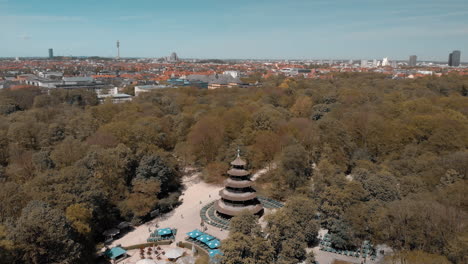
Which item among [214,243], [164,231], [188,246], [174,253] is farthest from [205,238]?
[164,231]

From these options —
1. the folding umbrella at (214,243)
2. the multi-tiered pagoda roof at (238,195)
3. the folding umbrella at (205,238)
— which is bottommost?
the folding umbrella at (214,243)

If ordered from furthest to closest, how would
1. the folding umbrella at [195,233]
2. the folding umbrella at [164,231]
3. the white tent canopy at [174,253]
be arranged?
the folding umbrella at [164,231] → the folding umbrella at [195,233] → the white tent canopy at [174,253]

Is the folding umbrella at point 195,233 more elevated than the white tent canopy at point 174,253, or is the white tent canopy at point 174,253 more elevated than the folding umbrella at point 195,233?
the folding umbrella at point 195,233

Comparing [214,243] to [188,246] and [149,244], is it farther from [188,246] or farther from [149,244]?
[149,244]

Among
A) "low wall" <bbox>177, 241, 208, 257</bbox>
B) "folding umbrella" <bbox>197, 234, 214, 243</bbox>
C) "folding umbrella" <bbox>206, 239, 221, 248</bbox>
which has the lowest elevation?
"low wall" <bbox>177, 241, 208, 257</bbox>

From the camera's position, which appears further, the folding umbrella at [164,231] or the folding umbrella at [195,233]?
the folding umbrella at [164,231]

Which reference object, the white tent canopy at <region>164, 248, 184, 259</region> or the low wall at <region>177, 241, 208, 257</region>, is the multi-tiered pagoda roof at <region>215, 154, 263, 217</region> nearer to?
the low wall at <region>177, 241, 208, 257</region>

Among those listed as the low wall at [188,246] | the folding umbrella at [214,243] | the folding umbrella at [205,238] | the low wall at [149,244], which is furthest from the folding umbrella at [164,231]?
the folding umbrella at [214,243]

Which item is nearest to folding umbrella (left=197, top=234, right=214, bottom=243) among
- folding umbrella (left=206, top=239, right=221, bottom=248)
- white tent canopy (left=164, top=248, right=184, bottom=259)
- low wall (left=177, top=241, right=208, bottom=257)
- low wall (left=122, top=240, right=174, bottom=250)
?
folding umbrella (left=206, top=239, right=221, bottom=248)

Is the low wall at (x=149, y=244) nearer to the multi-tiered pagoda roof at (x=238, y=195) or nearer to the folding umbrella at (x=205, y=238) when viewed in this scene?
the folding umbrella at (x=205, y=238)

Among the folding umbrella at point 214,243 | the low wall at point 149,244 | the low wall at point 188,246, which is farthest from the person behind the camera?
the low wall at point 149,244

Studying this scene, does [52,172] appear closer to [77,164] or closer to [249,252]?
[77,164]
